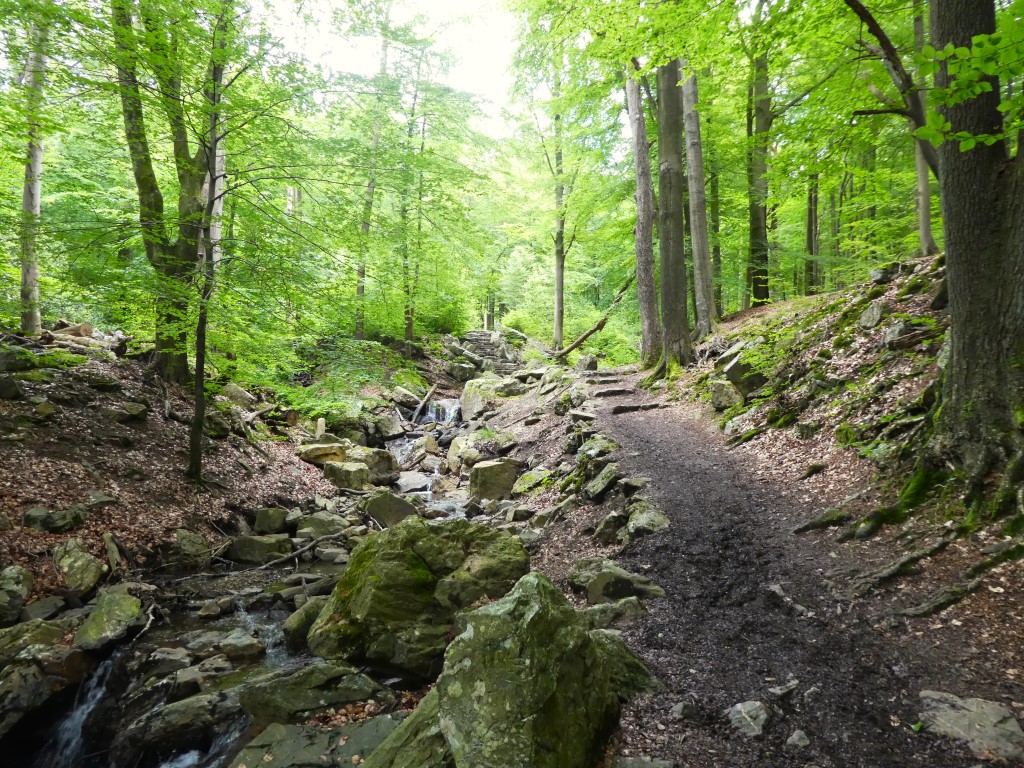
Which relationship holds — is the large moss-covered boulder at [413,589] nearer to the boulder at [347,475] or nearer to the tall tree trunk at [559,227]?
the boulder at [347,475]

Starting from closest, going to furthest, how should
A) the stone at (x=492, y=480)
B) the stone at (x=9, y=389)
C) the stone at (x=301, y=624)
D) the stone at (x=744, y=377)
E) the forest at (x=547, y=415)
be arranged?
the forest at (x=547, y=415) < the stone at (x=301, y=624) < the stone at (x=9, y=389) < the stone at (x=744, y=377) < the stone at (x=492, y=480)

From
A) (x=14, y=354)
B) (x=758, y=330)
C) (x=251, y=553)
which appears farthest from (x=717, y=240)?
(x=14, y=354)

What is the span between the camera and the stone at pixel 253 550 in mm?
7762

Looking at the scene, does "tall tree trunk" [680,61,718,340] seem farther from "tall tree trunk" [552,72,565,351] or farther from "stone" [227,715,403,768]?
"stone" [227,715,403,768]

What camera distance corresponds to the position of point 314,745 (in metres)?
3.68

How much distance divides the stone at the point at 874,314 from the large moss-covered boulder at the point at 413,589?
6.11 meters

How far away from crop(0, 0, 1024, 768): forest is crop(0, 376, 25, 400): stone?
0.03 metres

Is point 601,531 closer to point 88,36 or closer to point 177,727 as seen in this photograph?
point 177,727

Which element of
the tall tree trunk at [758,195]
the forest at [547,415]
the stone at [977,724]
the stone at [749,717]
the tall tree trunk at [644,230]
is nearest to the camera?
the stone at [977,724]

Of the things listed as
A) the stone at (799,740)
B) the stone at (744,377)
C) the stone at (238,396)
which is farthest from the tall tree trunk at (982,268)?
the stone at (238,396)

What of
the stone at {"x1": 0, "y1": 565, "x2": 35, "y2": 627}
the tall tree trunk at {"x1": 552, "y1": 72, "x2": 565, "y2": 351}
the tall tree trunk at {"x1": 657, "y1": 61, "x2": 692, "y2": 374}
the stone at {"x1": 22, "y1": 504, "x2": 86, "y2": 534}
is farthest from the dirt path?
the tall tree trunk at {"x1": 552, "y1": 72, "x2": 565, "y2": 351}

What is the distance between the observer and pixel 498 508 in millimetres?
9523

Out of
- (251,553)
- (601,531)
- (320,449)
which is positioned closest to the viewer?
(601,531)

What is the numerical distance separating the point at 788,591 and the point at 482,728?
293cm
